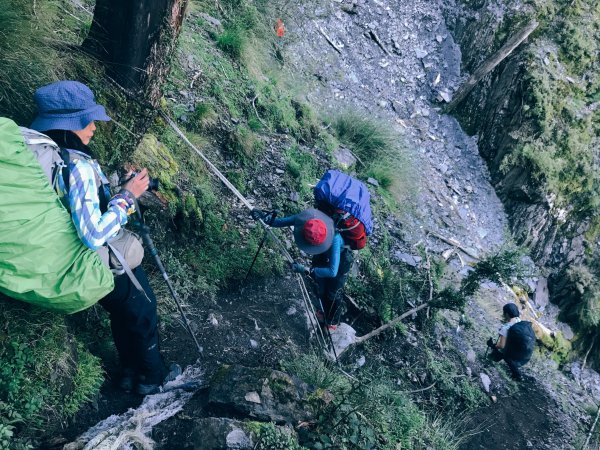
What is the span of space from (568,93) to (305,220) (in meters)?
8.97

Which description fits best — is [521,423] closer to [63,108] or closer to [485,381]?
[485,381]

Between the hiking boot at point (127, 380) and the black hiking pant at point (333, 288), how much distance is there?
2196mm

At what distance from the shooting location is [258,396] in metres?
3.58

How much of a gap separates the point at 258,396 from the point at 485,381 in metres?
4.38

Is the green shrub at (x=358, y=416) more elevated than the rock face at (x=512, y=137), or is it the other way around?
the rock face at (x=512, y=137)

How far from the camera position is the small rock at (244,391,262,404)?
3539 millimetres

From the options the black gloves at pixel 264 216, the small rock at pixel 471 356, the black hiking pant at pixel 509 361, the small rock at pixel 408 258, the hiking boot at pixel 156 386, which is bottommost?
the small rock at pixel 471 356

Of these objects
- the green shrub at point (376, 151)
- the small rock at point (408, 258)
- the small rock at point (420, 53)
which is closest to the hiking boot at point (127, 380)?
the small rock at point (408, 258)

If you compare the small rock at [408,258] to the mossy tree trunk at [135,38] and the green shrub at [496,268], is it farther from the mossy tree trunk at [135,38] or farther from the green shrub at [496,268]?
the mossy tree trunk at [135,38]

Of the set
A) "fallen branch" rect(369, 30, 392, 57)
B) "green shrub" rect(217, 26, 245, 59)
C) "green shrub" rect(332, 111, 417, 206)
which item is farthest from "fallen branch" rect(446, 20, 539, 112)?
"green shrub" rect(217, 26, 245, 59)

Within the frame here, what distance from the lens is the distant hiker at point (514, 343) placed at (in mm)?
6469

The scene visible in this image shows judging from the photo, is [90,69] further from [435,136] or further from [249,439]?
[435,136]

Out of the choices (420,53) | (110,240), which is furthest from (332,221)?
(420,53)

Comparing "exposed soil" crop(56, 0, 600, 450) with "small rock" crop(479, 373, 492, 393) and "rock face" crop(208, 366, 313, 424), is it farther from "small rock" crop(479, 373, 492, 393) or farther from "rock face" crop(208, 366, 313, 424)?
"rock face" crop(208, 366, 313, 424)
